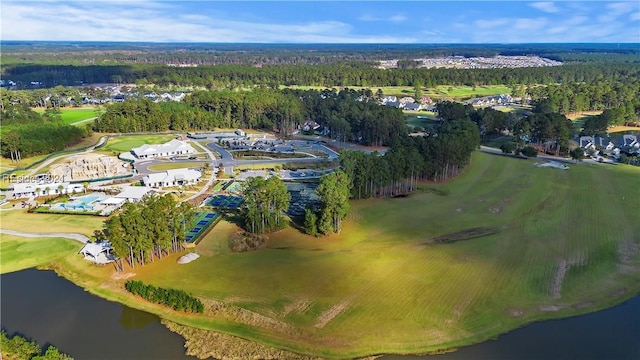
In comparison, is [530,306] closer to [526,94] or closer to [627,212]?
[627,212]

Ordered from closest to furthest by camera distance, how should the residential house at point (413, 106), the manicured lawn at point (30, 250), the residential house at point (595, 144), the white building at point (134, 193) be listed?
the manicured lawn at point (30, 250), the white building at point (134, 193), the residential house at point (595, 144), the residential house at point (413, 106)

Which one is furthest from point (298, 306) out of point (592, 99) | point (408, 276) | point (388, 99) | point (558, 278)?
point (592, 99)

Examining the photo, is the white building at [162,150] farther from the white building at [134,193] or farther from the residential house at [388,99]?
the residential house at [388,99]

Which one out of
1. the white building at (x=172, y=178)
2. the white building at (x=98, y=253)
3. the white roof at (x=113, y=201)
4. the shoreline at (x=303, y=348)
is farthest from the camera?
the white building at (x=172, y=178)

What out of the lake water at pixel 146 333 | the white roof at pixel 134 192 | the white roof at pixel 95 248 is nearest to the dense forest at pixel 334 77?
the white roof at pixel 134 192

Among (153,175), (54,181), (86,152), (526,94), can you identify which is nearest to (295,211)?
(153,175)

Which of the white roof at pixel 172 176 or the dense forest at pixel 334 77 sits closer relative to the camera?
the white roof at pixel 172 176

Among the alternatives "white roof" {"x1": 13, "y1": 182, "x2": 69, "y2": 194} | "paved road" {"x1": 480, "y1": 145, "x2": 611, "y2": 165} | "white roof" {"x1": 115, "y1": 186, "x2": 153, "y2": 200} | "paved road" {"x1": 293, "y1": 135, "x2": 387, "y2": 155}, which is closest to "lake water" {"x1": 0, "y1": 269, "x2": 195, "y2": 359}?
"white roof" {"x1": 115, "y1": 186, "x2": 153, "y2": 200}

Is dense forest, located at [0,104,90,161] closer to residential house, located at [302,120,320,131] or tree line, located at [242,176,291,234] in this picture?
residential house, located at [302,120,320,131]
